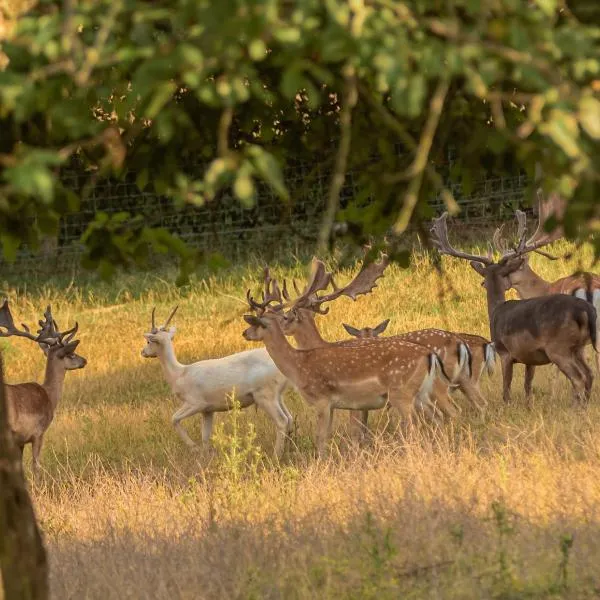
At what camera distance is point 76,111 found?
10.8 ft

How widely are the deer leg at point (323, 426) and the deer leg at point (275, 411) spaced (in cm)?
44

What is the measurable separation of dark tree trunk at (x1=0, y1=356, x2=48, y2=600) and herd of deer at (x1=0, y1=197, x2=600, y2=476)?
5.20m

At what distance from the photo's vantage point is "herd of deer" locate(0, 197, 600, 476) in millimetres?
10078

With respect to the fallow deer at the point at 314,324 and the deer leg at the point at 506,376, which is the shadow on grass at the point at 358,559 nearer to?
the fallow deer at the point at 314,324

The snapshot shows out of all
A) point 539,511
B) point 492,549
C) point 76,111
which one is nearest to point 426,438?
point 539,511

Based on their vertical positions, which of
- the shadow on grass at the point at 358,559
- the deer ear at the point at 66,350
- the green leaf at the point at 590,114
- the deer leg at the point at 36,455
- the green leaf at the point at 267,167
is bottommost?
the deer leg at the point at 36,455

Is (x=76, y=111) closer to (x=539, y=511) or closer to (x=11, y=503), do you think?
(x=11, y=503)

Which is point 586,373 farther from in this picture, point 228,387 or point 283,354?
point 228,387

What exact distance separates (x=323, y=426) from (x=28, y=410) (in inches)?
99.7

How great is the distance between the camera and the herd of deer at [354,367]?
33.1 ft

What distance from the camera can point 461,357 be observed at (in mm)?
10758

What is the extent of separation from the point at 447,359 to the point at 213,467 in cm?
213

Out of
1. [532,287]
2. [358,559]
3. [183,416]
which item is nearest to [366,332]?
[532,287]

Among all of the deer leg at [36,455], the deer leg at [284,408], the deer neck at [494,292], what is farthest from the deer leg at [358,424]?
the deer leg at [36,455]
